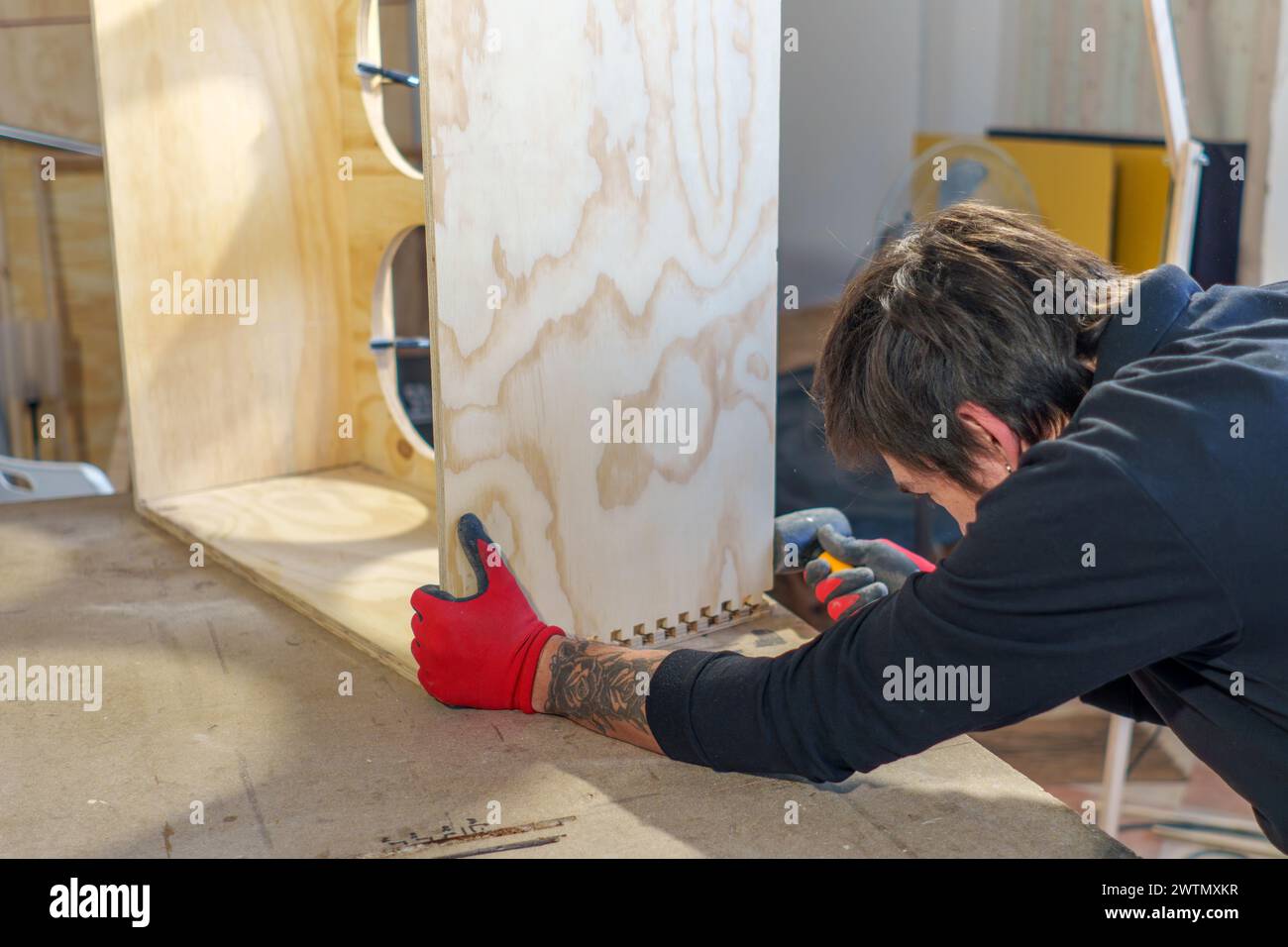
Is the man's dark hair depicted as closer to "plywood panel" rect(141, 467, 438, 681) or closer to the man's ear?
the man's ear

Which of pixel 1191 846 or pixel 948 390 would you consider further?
pixel 1191 846

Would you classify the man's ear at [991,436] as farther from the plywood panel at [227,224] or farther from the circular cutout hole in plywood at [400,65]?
the circular cutout hole in plywood at [400,65]

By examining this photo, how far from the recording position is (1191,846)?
10.0 ft

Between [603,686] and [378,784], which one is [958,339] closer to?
[603,686]

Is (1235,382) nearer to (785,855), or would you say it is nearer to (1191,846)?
(785,855)

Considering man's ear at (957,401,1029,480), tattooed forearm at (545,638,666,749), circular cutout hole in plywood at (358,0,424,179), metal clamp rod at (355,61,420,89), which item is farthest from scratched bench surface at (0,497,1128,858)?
circular cutout hole in plywood at (358,0,424,179)

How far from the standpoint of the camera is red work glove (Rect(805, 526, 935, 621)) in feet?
5.29

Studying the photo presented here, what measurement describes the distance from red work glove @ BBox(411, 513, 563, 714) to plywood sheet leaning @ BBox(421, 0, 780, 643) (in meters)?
0.03

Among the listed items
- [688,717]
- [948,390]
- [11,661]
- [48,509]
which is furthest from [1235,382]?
[48,509]

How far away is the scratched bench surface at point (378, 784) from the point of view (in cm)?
117

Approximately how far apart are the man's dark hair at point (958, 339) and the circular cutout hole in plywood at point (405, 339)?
0.51 m

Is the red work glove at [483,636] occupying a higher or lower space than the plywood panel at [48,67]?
lower

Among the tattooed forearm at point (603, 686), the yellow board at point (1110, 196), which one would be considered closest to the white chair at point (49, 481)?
the tattooed forearm at point (603, 686)

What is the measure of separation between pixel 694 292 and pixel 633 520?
313 millimetres
